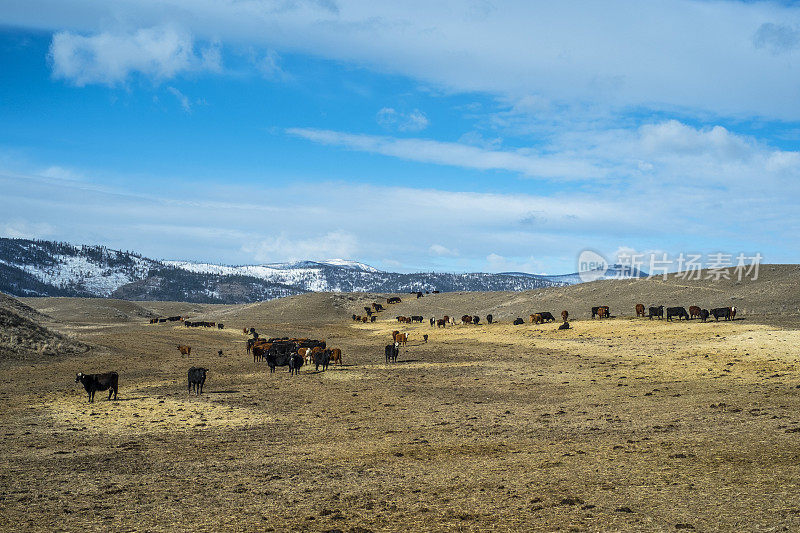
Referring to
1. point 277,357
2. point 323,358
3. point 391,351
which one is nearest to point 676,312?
point 391,351

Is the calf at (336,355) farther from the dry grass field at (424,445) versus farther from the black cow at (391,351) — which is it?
the black cow at (391,351)

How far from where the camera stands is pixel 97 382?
27.6 metres

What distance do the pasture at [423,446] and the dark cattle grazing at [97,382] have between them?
65 centimetres

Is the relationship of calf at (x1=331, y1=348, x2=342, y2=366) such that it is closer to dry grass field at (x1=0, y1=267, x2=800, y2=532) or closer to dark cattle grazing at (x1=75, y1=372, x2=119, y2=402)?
dry grass field at (x1=0, y1=267, x2=800, y2=532)

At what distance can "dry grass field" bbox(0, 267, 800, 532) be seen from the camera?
1195 centimetres

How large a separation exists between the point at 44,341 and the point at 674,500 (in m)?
48.8

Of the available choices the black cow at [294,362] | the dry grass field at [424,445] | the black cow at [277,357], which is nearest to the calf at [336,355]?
the dry grass field at [424,445]

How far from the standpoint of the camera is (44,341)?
154 ft

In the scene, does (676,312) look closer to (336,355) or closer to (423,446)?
(336,355)

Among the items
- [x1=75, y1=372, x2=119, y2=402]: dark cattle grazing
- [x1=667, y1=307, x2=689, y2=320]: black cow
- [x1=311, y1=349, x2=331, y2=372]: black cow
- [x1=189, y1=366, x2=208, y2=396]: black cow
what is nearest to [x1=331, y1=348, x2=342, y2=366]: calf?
[x1=311, y1=349, x2=331, y2=372]: black cow

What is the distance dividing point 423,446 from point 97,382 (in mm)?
17603

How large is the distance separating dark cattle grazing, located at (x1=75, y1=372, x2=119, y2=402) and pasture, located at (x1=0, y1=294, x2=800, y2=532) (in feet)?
2.13

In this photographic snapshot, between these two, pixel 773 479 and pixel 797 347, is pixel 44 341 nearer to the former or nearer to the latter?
pixel 773 479

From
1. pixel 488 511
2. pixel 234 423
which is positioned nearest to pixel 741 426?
pixel 488 511
